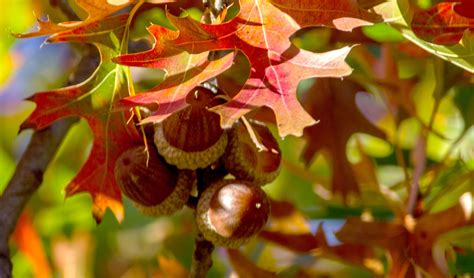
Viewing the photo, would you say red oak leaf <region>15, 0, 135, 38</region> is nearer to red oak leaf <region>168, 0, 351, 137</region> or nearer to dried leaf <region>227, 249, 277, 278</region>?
red oak leaf <region>168, 0, 351, 137</region>

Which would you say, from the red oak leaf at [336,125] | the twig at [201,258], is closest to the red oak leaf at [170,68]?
the twig at [201,258]

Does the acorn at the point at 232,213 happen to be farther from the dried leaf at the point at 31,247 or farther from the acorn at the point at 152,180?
the dried leaf at the point at 31,247

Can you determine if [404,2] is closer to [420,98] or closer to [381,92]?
[381,92]

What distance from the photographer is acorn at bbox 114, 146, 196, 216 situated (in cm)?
159

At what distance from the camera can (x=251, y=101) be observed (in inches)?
55.3

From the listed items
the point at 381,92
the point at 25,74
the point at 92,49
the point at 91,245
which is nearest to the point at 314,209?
the point at 381,92

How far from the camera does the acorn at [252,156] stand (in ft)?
5.12

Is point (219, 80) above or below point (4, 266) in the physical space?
above

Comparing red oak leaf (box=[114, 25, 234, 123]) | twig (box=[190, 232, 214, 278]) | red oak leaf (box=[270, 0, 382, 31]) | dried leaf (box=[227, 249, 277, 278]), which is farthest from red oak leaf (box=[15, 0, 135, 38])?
dried leaf (box=[227, 249, 277, 278])

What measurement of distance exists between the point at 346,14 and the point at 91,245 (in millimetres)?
1097

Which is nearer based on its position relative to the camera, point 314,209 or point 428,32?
point 428,32

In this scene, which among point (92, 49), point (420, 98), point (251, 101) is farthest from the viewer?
point (420, 98)

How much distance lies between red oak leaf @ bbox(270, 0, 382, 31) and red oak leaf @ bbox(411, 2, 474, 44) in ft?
0.37

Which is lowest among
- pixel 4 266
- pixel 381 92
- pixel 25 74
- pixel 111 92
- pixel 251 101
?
pixel 25 74
